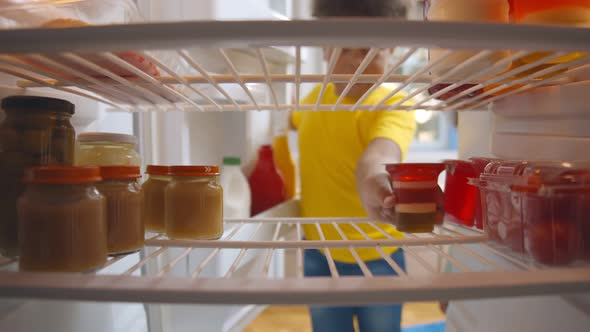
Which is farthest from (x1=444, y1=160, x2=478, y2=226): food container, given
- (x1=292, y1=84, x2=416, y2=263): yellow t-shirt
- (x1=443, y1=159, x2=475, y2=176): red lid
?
(x1=292, y1=84, x2=416, y2=263): yellow t-shirt

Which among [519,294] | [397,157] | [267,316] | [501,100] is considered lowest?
[267,316]

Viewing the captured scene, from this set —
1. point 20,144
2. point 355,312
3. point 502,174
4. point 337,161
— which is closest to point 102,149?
point 20,144

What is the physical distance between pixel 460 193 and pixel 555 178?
0.90 feet

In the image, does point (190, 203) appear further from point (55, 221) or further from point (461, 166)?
point (461, 166)

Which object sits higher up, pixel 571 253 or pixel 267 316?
pixel 571 253

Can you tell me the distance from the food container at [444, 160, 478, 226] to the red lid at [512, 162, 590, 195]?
0.20m

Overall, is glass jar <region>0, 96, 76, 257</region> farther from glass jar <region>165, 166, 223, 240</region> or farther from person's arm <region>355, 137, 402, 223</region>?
Result: person's arm <region>355, 137, 402, 223</region>

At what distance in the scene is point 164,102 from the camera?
0.70 meters

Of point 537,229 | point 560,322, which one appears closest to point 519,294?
point 537,229

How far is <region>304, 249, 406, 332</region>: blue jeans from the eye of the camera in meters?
1.24

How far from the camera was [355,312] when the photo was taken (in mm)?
1338

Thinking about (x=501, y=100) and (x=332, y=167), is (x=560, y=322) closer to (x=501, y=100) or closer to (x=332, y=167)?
(x=501, y=100)

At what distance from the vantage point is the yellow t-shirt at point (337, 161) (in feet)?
4.10

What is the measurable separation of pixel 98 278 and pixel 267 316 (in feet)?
5.38
